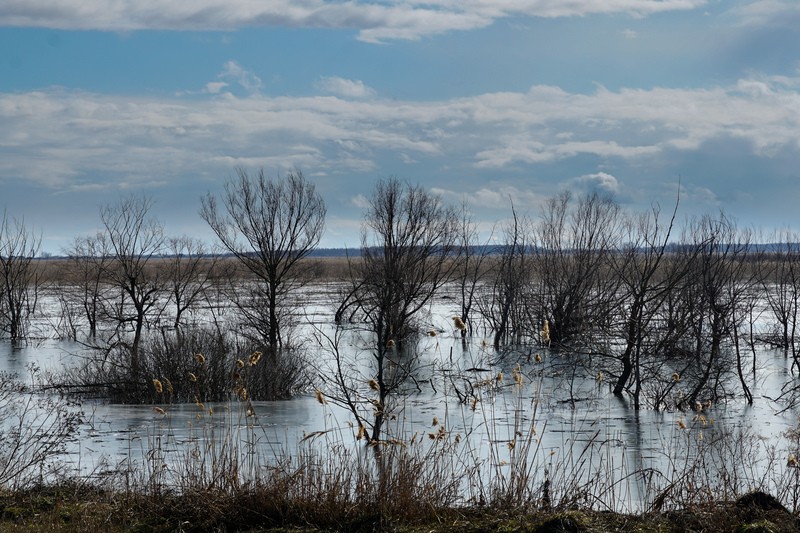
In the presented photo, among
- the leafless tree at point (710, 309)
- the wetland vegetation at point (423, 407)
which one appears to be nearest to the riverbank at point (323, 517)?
the wetland vegetation at point (423, 407)

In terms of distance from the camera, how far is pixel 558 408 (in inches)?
892

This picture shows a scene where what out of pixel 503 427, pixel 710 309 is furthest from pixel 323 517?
pixel 710 309

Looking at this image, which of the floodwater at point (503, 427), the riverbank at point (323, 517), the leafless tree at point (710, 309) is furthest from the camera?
the leafless tree at point (710, 309)

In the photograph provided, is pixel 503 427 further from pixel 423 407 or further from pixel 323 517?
pixel 323 517

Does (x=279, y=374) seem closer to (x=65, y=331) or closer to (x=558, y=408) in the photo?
(x=558, y=408)

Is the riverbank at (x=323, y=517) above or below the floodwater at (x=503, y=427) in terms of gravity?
above

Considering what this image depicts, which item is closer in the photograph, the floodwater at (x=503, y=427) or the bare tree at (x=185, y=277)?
the floodwater at (x=503, y=427)

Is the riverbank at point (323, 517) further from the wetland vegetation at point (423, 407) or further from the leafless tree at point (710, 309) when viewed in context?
the leafless tree at point (710, 309)

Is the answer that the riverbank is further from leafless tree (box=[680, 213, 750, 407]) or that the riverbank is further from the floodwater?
leafless tree (box=[680, 213, 750, 407])

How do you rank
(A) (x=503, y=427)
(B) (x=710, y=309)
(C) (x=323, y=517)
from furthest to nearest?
(B) (x=710, y=309) → (A) (x=503, y=427) → (C) (x=323, y=517)

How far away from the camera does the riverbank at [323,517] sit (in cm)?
662

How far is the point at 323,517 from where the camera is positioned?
22.9 feet

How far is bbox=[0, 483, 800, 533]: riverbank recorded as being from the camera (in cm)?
662

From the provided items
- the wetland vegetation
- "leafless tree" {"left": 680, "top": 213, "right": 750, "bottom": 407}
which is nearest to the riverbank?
the wetland vegetation
